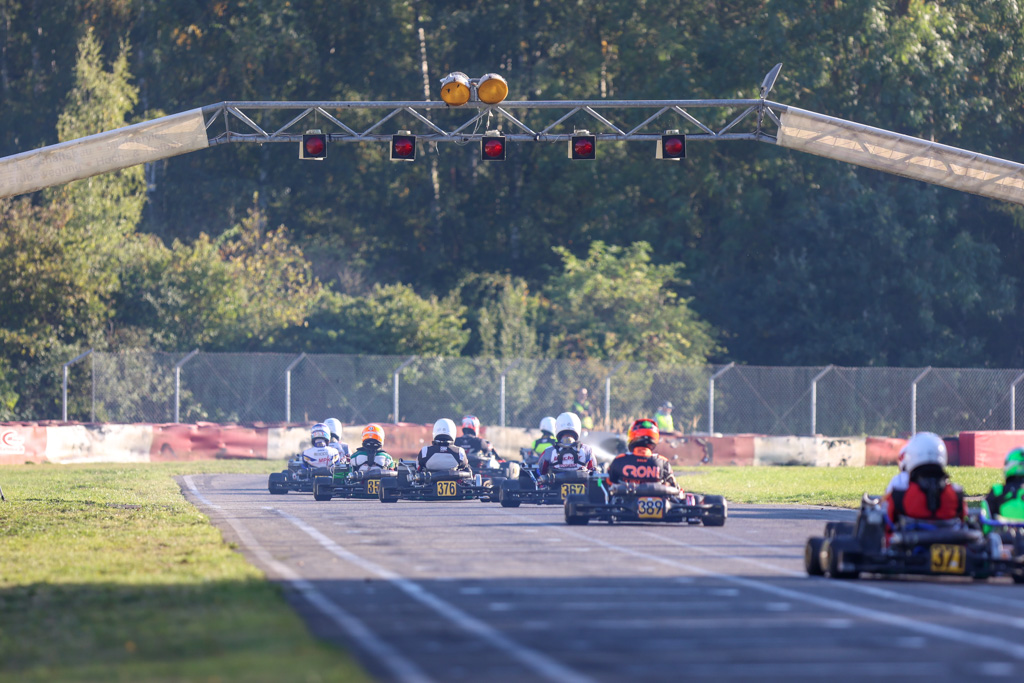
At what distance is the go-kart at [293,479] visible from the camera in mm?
24109

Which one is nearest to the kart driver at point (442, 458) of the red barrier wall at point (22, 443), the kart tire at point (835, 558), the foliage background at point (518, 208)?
the kart tire at point (835, 558)

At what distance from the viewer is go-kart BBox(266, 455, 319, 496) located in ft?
79.1

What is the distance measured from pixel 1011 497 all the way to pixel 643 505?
4863 millimetres

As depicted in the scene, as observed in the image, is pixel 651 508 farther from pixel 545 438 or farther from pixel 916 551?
pixel 545 438

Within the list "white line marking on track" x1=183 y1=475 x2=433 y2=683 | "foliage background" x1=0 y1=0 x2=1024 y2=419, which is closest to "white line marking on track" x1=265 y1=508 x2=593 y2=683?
"white line marking on track" x1=183 y1=475 x2=433 y2=683

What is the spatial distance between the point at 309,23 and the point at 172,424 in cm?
2680

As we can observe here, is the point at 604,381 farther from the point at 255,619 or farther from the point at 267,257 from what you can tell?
the point at 255,619

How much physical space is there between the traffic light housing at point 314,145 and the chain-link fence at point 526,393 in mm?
11808

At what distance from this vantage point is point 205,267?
148 feet

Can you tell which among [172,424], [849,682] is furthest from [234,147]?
[849,682]

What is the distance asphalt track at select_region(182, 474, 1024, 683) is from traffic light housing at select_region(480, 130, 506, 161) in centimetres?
784

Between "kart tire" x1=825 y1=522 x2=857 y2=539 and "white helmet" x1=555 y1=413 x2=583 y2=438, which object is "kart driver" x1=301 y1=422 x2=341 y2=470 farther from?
"kart tire" x1=825 y1=522 x2=857 y2=539

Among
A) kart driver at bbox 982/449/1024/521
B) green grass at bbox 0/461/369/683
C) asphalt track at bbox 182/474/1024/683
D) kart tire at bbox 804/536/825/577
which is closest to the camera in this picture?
green grass at bbox 0/461/369/683

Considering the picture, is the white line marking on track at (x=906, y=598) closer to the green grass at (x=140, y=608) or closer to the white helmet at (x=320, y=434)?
the green grass at (x=140, y=608)
